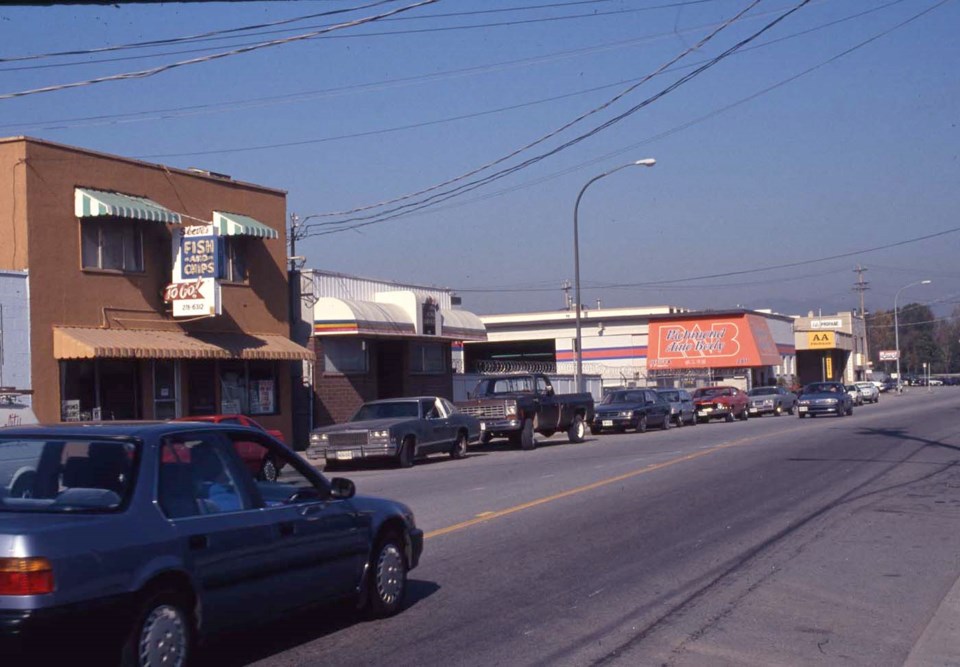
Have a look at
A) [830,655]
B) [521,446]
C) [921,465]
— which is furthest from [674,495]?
[521,446]

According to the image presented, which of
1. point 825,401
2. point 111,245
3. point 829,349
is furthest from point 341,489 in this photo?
point 829,349

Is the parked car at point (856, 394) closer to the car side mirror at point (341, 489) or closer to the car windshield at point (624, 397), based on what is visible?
the car windshield at point (624, 397)

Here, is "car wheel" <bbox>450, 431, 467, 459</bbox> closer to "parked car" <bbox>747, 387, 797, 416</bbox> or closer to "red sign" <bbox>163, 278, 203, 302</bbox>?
"red sign" <bbox>163, 278, 203, 302</bbox>

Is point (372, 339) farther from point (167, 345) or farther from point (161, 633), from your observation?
point (161, 633)

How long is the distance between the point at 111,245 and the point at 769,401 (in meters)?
35.3

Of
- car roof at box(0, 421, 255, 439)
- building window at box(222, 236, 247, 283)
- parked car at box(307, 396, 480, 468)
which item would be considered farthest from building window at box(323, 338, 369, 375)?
car roof at box(0, 421, 255, 439)

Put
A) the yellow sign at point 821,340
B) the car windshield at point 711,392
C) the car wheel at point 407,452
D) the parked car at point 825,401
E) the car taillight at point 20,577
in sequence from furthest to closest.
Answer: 1. the yellow sign at point 821,340
2. the car windshield at point 711,392
3. the parked car at point 825,401
4. the car wheel at point 407,452
5. the car taillight at point 20,577

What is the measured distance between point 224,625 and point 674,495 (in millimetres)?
11004

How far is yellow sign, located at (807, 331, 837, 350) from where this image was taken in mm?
96688

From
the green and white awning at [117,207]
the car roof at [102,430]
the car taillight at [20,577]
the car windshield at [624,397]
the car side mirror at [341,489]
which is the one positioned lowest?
the car taillight at [20,577]

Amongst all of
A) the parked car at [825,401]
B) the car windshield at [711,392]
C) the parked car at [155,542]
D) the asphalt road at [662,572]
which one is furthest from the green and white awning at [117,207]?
the parked car at [825,401]

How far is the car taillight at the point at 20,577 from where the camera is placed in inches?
218

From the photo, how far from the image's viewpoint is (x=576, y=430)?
32.7m

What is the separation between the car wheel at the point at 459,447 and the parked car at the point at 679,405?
1703 centimetres
